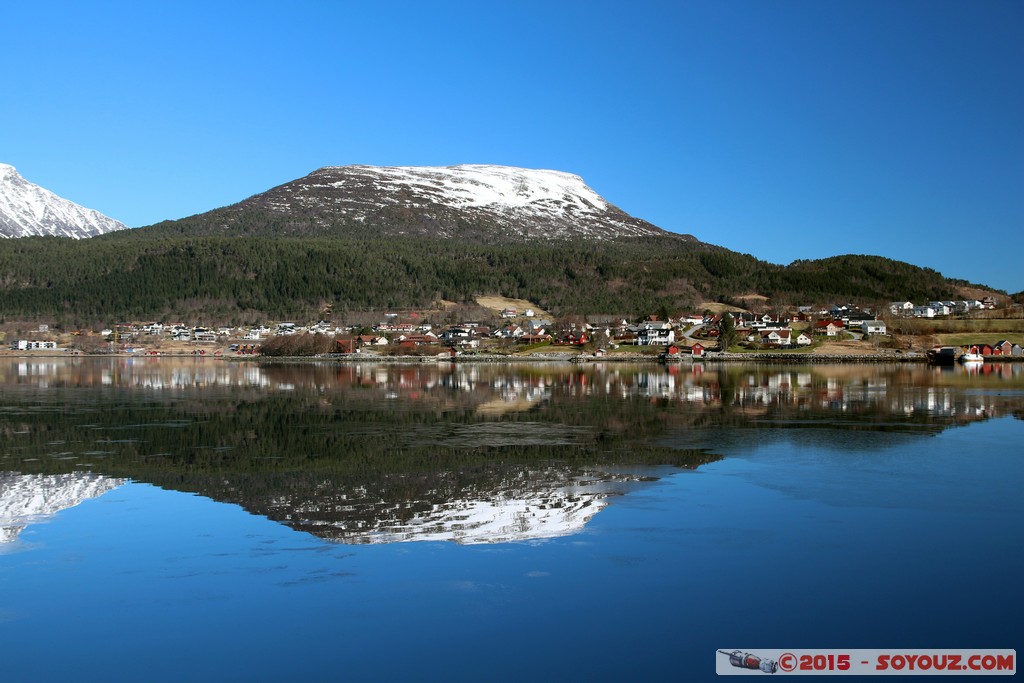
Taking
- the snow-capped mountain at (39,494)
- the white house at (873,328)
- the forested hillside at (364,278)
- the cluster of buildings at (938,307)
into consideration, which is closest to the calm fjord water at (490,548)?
the snow-capped mountain at (39,494)

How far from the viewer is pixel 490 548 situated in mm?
10648

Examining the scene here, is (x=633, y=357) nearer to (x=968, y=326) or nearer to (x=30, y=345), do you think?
(x=968, y=326)

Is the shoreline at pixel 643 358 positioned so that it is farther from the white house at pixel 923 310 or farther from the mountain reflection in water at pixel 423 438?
the white house at pixel 923 310

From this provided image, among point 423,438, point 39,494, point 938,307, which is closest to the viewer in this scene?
point 39,494

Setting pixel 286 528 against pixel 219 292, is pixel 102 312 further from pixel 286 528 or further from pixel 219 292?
pixel 286 528

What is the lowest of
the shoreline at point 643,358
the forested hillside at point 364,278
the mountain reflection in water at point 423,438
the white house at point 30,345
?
the mountain reflection in water at point 423,438

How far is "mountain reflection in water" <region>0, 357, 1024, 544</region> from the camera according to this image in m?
13.0

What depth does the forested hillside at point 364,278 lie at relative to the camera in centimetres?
13562

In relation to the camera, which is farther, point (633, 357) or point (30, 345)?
point (30, 345)

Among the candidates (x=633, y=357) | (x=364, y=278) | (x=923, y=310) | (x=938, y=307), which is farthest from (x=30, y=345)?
(x=938, y=307)

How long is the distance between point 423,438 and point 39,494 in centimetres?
875

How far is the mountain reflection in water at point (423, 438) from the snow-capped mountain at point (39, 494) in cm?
11

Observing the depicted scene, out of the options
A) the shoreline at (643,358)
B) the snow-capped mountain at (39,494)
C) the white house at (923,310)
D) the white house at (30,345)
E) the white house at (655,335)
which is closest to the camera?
the snow-capped mountain at (39,494)

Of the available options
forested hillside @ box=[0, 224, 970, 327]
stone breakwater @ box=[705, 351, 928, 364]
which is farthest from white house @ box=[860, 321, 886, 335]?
forested hillside @ box=[0, 224, 970, 327]
